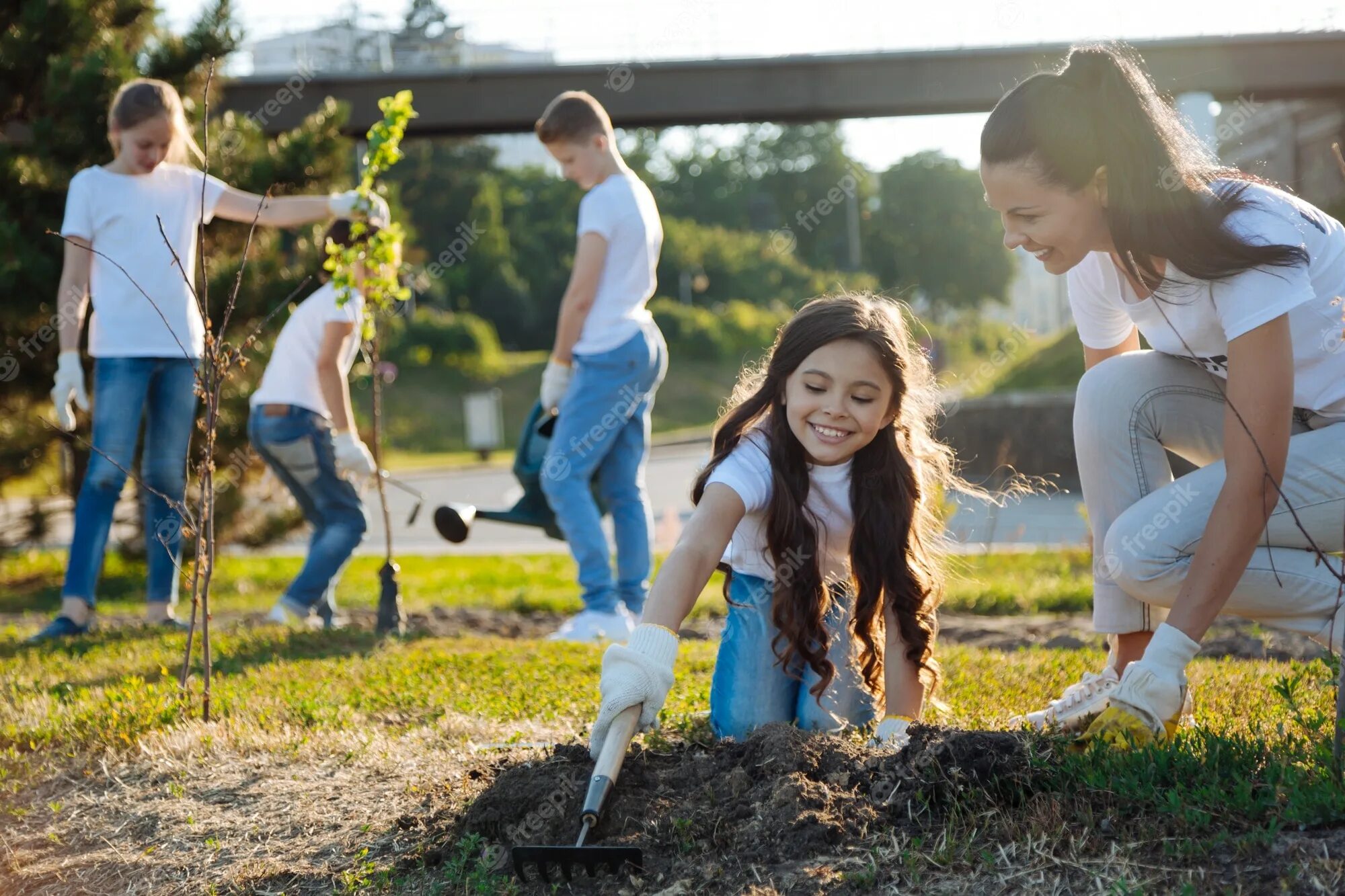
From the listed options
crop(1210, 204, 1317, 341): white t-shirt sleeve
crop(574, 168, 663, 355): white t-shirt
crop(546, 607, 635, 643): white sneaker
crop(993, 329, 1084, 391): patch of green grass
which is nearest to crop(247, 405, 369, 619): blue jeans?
crop(546, 607, 635, 643): white sneaker

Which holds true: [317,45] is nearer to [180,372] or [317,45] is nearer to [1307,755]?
[180,372]

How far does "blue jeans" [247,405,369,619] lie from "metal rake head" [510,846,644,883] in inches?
132

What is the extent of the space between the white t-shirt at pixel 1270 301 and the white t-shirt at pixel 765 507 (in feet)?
2.77

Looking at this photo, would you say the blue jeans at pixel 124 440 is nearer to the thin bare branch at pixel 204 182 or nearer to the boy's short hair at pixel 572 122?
the thin bare branch at pixel 204 182

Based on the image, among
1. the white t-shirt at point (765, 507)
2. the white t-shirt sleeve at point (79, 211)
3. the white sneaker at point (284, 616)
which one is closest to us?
the white t-shirt at point (765, 507)

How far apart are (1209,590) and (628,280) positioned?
305cm

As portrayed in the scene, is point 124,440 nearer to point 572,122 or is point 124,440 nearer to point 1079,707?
point 572,122

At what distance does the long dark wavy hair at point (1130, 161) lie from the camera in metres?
2.58

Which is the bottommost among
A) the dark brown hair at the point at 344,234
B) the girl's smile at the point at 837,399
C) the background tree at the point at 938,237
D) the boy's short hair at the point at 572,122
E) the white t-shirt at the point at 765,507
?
the white t-shirt at the point at 765,507

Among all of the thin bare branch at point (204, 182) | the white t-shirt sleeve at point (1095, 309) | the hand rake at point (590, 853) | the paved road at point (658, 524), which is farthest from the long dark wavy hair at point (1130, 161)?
the paved road at point (658, 524)

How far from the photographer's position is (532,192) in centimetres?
4925

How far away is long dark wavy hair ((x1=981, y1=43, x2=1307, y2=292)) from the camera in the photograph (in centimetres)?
258

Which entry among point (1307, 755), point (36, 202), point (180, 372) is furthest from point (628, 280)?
point (36, 202)

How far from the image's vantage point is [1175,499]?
288 cm
